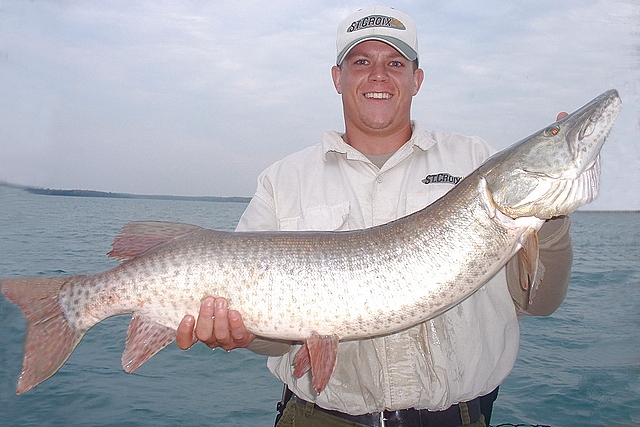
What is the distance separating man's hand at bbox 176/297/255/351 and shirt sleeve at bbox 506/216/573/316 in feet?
5.52

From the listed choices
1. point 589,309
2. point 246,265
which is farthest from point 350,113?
point 589,309

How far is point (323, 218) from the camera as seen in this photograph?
3.11 metres

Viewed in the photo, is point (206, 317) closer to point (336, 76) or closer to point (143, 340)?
point (143, 340)

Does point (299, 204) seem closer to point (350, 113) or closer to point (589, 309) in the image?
point (350, 113)

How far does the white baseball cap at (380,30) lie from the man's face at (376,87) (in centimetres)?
7

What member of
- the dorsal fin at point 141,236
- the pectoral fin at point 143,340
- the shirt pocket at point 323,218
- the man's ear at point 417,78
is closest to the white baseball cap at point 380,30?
the man's ear at point 417,78

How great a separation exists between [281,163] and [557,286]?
204 cm

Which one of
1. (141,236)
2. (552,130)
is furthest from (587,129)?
(141,236)

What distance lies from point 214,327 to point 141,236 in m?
0.78

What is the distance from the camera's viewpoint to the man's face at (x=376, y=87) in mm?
3369

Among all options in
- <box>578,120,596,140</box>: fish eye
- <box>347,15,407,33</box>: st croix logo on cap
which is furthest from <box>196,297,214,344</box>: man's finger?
<box>347,15,407,33</box>: st croix logo on cap

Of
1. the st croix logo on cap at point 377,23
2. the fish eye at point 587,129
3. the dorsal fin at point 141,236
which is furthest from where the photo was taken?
the st croix logo on cap at point 377,23

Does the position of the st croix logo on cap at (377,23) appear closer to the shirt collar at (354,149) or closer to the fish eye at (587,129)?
the shirt collar at (354,149)

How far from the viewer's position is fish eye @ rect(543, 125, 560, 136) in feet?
7.61
